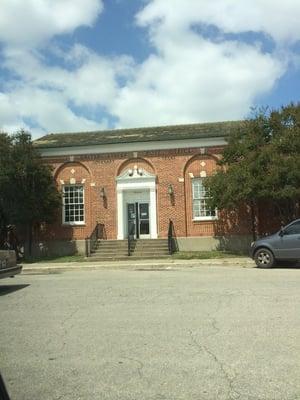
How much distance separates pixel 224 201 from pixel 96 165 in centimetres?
811

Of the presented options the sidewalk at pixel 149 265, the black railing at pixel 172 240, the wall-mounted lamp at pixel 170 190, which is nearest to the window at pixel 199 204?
the wall-mounted lamp at pixel 170 190

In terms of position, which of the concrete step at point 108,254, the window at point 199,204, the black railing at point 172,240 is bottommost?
the concrete step at point 108,254

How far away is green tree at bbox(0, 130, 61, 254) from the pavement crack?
2017 centimetres

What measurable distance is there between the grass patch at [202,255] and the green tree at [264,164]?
2.23m

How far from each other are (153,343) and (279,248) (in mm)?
12738

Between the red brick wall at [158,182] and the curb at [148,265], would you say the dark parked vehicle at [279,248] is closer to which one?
the curb at [148,265]

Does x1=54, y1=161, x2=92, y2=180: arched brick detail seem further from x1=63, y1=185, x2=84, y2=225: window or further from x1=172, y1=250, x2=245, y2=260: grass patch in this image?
x1=172, y1=250, x2=245, y2=260: grass patch

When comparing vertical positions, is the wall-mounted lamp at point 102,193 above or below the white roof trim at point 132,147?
below

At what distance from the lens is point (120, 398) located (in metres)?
5.71

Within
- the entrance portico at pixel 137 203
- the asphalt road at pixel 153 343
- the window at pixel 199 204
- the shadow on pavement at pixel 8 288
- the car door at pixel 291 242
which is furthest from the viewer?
the entrance portico at pixel 137 203

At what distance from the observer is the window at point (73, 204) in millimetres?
30469

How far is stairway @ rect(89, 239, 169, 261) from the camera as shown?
26.6 metres

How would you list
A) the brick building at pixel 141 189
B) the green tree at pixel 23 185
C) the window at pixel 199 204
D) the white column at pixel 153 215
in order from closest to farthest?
the green tree at pixel 23 185 < the brick building at pixel 141 189 < the window at pixel 199 204 < the white column at pixel 153 215

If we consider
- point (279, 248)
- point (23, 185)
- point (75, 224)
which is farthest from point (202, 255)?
point (23, 185)
